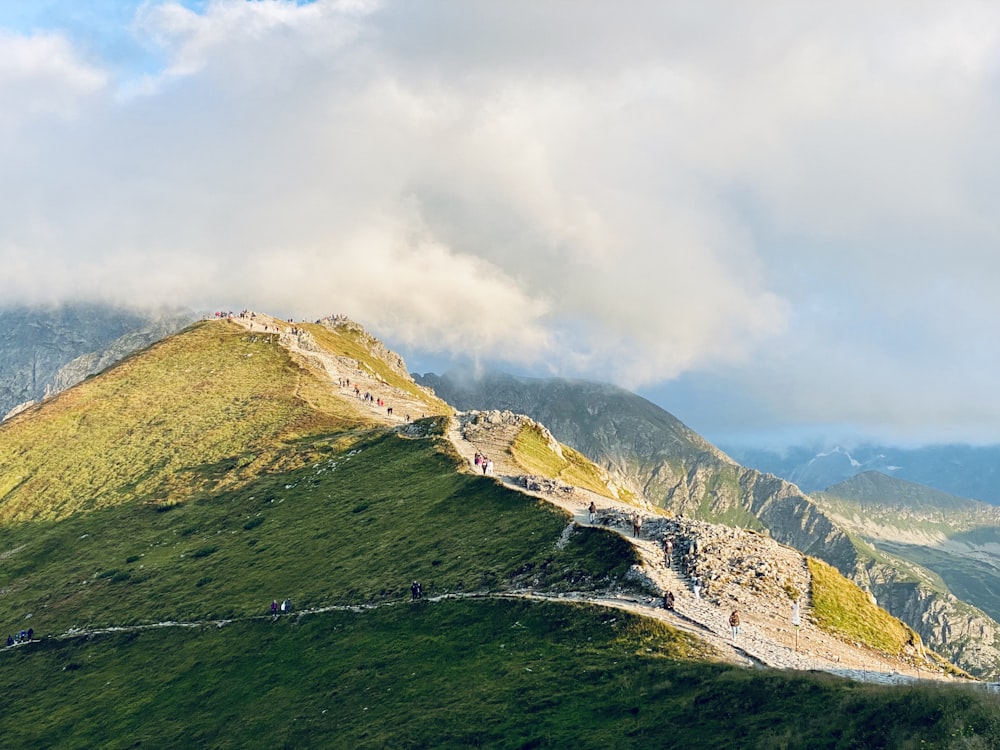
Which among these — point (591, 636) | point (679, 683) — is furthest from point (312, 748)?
point (679, 683)

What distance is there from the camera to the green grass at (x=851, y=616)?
53.4 m

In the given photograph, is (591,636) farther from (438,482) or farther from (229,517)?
(229,517)

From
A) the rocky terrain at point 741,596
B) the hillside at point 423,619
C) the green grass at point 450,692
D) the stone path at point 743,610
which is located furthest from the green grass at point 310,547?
the green grass at point 450,692

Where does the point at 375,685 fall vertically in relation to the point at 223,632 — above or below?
above

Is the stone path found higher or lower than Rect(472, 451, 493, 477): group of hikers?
lower

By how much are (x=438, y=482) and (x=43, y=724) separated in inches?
1916

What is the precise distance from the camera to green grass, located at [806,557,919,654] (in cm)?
5341

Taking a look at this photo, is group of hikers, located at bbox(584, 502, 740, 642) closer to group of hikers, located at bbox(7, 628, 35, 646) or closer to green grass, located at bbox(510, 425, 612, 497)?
green grass, located at bbox(510, 425, 612, 497)

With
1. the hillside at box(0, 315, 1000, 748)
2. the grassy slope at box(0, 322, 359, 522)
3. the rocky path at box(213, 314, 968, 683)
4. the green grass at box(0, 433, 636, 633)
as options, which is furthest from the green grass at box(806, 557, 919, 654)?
the grassy slope at box(0, 322, 359, 522)

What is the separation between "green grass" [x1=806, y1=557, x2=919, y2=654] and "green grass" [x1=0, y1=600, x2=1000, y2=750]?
1586cm

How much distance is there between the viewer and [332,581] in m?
74.4

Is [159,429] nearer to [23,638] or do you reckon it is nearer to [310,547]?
[23,638]

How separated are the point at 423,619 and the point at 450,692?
42.0ft

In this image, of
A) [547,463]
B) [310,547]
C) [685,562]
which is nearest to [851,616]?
[685,562]
